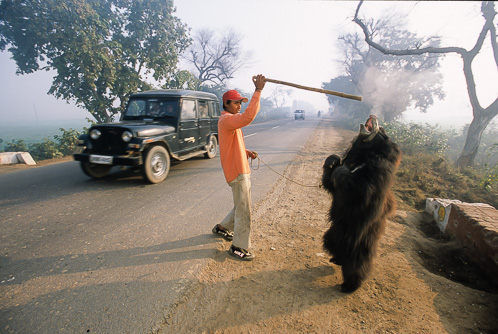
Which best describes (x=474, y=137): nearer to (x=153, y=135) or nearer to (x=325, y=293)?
(x=325, y=293)

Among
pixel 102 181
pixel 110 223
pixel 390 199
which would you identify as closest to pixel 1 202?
pixel 102 181

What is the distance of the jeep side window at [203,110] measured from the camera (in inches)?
296

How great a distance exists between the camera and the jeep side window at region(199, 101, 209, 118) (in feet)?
24.6

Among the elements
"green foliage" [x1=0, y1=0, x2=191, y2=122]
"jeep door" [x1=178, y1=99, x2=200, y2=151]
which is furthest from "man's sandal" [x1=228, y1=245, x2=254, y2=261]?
"green foliage" [x1=0, y1=0, x2=191, y2=122]

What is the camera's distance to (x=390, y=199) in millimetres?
2643

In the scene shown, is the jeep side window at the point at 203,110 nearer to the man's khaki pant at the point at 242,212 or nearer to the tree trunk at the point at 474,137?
the man's khaki pant at the point at 242,212

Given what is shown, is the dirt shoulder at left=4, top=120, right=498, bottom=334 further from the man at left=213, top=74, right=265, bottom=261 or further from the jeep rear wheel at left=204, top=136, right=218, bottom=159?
the jeep rear wheel at left=204, top=136, right=218, bottom=159

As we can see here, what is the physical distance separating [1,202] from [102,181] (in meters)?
1.63

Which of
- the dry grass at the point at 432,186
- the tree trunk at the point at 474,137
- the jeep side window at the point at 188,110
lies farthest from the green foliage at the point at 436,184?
the jeep side window at the point at 188,110

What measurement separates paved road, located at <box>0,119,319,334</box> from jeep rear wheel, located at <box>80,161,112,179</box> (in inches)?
6.9

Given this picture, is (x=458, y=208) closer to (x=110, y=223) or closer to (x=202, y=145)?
(x=110, y=223)

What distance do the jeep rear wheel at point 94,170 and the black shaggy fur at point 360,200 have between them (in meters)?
5.32

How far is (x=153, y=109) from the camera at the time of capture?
6.57 m

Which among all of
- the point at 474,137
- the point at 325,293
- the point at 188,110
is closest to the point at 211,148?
the point at 188,110
